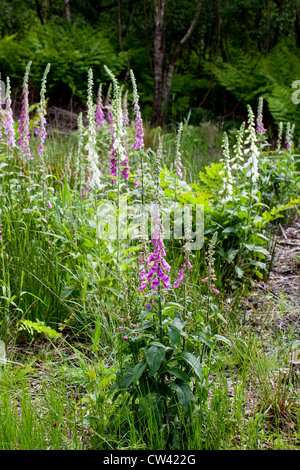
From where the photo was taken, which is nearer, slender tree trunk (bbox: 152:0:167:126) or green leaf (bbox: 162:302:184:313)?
green leaf (bbox: 162:302:184:313)

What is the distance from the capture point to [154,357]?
1696 millimetres

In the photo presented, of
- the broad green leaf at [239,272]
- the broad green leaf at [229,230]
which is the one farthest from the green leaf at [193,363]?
the broad green leaf at [229,230]

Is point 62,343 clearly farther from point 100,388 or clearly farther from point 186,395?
point 186,395

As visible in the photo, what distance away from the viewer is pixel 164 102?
9461 mm

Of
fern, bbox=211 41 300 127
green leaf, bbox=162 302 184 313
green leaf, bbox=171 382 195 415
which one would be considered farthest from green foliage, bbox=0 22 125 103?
green leaf, bbox=171 382 195 415

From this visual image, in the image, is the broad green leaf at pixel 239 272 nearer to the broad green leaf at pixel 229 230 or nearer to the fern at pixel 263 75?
the broad green leaf at pixel 229 230

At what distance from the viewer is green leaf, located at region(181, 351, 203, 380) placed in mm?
1746

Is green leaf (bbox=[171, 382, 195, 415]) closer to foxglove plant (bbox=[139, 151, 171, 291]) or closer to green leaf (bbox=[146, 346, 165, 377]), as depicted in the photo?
green leaf (bbox=[146, 346, 165, 377])

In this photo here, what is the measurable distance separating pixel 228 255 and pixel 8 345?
171 centimetres

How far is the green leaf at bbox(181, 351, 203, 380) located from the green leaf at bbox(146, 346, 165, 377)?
0.10 meters

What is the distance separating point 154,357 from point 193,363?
167 mm

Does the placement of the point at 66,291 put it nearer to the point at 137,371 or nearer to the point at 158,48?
the point at 137,371

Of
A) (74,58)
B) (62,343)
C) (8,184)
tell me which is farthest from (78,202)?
(74,58)

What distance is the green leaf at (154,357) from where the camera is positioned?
166cm
